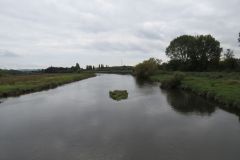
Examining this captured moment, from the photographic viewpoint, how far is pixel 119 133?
16.5 metres

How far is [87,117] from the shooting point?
21.3 m

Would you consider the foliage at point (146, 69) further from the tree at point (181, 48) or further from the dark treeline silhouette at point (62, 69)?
the dark treeline silhouette at point (62, 69)

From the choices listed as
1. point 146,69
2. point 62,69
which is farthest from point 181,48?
point 62,69

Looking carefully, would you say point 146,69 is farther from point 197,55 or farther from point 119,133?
point 119,133

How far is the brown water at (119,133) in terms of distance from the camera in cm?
1312

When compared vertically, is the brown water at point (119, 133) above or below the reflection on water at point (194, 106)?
above

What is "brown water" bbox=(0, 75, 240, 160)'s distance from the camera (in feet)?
43.1

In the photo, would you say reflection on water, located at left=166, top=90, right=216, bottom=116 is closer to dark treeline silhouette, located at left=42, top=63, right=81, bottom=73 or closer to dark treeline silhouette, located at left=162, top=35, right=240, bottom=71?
dark treeline silhouette, located at left=162, top=35, right=240, bottom=71

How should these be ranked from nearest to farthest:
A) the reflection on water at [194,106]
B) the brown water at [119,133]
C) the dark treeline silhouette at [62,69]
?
the brown water at [119,133] < the reflection on water at [194,106] < the dark treeline silhouette at [62,69]

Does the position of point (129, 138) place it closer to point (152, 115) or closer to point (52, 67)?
point (152, 115)

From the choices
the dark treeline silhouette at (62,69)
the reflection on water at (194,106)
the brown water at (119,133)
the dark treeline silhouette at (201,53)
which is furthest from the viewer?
the dark treeline silhouette at (62,69)

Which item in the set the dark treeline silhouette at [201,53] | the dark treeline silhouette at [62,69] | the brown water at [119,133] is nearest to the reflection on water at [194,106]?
the brown water at [119,133]

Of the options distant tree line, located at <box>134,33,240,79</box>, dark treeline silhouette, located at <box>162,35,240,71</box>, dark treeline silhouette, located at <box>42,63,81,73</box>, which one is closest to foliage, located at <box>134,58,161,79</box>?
distant tree line, located at <box>134,33,240,79</box>

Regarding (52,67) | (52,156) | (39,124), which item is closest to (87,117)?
(39,124)
